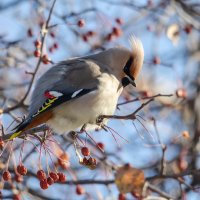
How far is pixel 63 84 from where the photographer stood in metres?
4.15

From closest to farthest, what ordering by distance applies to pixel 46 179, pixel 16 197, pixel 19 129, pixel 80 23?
pixel 19 129 → pixel 46 179 → pixel 16 197 → pixel 80 23

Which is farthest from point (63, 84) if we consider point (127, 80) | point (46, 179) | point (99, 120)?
point (46, 179)

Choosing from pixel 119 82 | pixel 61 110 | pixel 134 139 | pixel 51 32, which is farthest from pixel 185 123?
pixel 61 110

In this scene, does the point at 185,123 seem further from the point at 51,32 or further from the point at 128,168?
the point at 128,168

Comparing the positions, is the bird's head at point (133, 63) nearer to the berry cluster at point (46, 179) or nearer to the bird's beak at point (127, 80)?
the bird's beak at point (127, 80)

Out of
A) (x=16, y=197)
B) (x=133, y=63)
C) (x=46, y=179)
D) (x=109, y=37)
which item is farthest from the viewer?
(x=109, y=37)

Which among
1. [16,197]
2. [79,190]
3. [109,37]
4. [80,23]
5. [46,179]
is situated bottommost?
[79,190]

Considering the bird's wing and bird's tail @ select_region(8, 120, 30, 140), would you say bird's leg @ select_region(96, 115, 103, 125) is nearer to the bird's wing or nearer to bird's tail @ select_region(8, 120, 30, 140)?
the bird's wing

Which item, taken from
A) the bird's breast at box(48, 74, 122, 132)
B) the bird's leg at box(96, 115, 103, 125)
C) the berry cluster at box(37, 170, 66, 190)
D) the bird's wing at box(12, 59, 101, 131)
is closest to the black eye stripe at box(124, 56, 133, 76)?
the bird's wing at box(12, 59, 101, 131)

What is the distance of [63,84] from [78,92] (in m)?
0.11

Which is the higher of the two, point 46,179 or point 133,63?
point 133,63

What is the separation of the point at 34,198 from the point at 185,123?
309cm

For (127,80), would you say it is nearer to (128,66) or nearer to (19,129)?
(128,66)

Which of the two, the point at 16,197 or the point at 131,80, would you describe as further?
the point at 131,80
